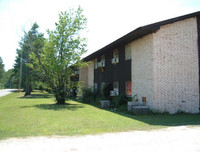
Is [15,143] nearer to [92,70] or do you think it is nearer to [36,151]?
[36,151]

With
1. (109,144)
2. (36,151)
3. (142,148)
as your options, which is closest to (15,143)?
(36,151)

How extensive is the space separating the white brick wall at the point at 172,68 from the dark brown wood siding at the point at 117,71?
2576 millimetres

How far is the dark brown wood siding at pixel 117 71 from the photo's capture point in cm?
1617

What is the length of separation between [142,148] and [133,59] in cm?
1045

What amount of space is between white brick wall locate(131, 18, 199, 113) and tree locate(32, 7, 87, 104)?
6939 mm

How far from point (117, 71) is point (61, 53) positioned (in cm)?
526

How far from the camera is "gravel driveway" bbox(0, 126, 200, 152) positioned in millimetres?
5062

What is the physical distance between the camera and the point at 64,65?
1769 centimetres

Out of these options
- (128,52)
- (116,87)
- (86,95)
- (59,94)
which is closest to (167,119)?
(128,52)

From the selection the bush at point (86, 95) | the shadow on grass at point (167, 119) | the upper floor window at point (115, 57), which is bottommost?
the shadow on grass at point (167, 119)

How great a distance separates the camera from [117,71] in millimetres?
17766

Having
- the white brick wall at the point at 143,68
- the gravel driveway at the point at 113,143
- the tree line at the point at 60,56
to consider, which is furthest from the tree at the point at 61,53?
the gravel driveway at the point at 113,143

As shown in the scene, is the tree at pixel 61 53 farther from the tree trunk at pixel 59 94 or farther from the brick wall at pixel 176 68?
the brick wall at pixel 176 68

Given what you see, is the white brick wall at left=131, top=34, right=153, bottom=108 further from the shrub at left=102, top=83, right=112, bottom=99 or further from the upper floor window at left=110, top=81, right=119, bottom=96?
the shrub at left=102, top=83, right=112, bottom=99
